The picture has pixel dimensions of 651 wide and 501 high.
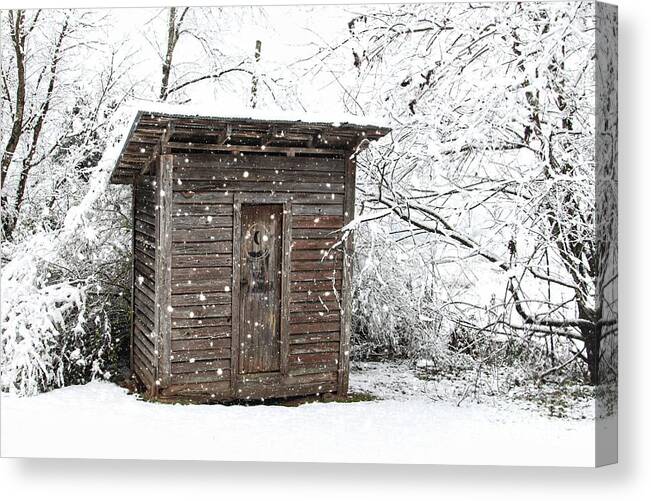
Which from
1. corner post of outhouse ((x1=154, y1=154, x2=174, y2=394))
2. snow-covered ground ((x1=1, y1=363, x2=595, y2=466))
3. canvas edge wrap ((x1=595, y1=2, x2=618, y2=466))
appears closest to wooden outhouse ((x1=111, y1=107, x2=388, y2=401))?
corner post of outhouse ((x1=154, y1=154, x2=174, y2=394))

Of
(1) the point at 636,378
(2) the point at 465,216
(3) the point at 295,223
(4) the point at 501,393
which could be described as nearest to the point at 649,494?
(1) the point at 636,378

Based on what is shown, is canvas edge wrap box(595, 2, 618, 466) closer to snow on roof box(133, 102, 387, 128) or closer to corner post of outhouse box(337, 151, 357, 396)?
snow on roof box(133, 102, 387, 128)

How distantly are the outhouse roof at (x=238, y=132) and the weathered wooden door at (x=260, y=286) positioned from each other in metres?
0.64

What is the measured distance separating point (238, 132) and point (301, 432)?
2.70 meters

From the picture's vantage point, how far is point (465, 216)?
706 cm

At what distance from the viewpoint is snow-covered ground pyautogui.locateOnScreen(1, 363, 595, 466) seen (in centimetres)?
583

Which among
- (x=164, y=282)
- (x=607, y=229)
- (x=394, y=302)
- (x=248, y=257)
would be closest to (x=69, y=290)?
(x=164, y=282)

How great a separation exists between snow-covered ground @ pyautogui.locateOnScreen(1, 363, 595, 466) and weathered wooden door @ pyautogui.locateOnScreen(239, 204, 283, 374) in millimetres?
572

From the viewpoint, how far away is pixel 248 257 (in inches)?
282

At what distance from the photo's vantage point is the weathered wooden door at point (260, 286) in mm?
7160

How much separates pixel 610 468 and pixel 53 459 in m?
4.48

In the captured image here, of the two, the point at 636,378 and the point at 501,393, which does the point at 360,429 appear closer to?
the point at 501,393

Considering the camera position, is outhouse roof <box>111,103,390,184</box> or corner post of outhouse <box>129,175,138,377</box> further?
corner post of outhouse <box>129,175,138,377</box>

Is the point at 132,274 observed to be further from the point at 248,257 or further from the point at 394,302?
the point at 394,302
